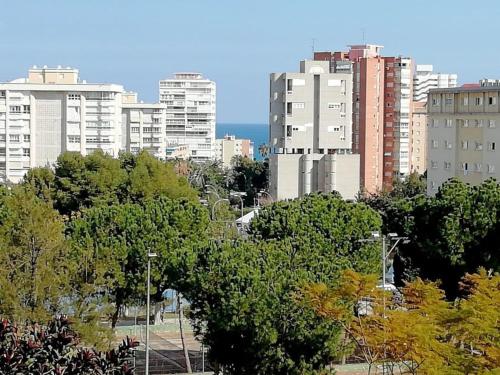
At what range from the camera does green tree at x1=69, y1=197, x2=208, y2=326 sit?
27.2 metres

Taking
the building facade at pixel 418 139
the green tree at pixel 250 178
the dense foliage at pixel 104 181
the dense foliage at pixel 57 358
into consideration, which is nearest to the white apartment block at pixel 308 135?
the green tree at pixel 250 178

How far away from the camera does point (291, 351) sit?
21.7 metres

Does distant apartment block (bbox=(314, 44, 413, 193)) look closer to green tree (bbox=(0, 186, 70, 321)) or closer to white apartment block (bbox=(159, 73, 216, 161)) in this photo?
white apartment block (bbox=(159, 73, 216, 161))

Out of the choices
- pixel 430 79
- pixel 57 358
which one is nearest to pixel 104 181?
pixel 57 358

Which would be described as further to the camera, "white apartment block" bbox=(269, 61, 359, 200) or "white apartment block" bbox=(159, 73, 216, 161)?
"white apartment block" bbox=(159, 73, 216, 161)

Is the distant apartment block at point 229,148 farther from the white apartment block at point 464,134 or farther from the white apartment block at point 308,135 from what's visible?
the white apartment block at point 464,134

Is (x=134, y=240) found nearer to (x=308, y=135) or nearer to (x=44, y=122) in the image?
(x=308, y=135)

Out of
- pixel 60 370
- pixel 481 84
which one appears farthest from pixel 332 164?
pixel 60 370

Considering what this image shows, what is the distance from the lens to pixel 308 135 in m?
63.8

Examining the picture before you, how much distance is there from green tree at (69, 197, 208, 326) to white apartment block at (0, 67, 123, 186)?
49.9 m

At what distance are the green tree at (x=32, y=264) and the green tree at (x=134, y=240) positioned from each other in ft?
9.27

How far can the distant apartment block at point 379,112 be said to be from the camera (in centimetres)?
7862

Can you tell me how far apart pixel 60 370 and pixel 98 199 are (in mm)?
29488

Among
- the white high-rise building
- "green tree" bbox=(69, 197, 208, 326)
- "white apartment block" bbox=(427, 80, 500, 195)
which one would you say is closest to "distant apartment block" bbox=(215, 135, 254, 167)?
the white high-rise building
